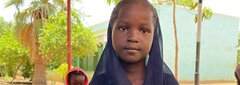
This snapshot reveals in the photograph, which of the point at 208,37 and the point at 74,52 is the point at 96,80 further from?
the point at 208,37

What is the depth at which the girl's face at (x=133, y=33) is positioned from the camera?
98 centimetres

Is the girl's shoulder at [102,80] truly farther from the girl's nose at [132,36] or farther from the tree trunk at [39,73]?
the tree trunk at [39,73]

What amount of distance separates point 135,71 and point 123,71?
0.05 m

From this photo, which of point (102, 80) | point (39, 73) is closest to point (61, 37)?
point (39, 73)

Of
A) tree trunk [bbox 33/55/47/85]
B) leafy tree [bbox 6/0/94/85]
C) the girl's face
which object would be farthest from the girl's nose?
tree trunk [bbox 33/55/47/85]

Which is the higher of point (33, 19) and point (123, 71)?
point (33, 19)

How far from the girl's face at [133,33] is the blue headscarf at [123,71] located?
0.02m

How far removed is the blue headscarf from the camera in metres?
0.98

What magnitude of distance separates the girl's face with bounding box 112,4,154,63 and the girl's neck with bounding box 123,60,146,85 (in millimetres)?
23

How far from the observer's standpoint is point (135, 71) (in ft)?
3.37

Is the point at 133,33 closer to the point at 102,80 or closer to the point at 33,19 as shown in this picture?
the point at 102,80

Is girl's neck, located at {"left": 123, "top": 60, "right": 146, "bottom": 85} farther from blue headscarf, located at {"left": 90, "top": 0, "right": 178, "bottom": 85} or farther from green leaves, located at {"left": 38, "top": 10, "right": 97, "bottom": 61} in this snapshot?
green leaves, located at {"left": 38, "top": 10, "right": 97, "bottom": 61}

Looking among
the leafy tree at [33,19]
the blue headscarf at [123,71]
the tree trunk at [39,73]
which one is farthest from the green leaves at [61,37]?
the blue headscarf at [123,71]

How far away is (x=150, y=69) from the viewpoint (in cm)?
100
